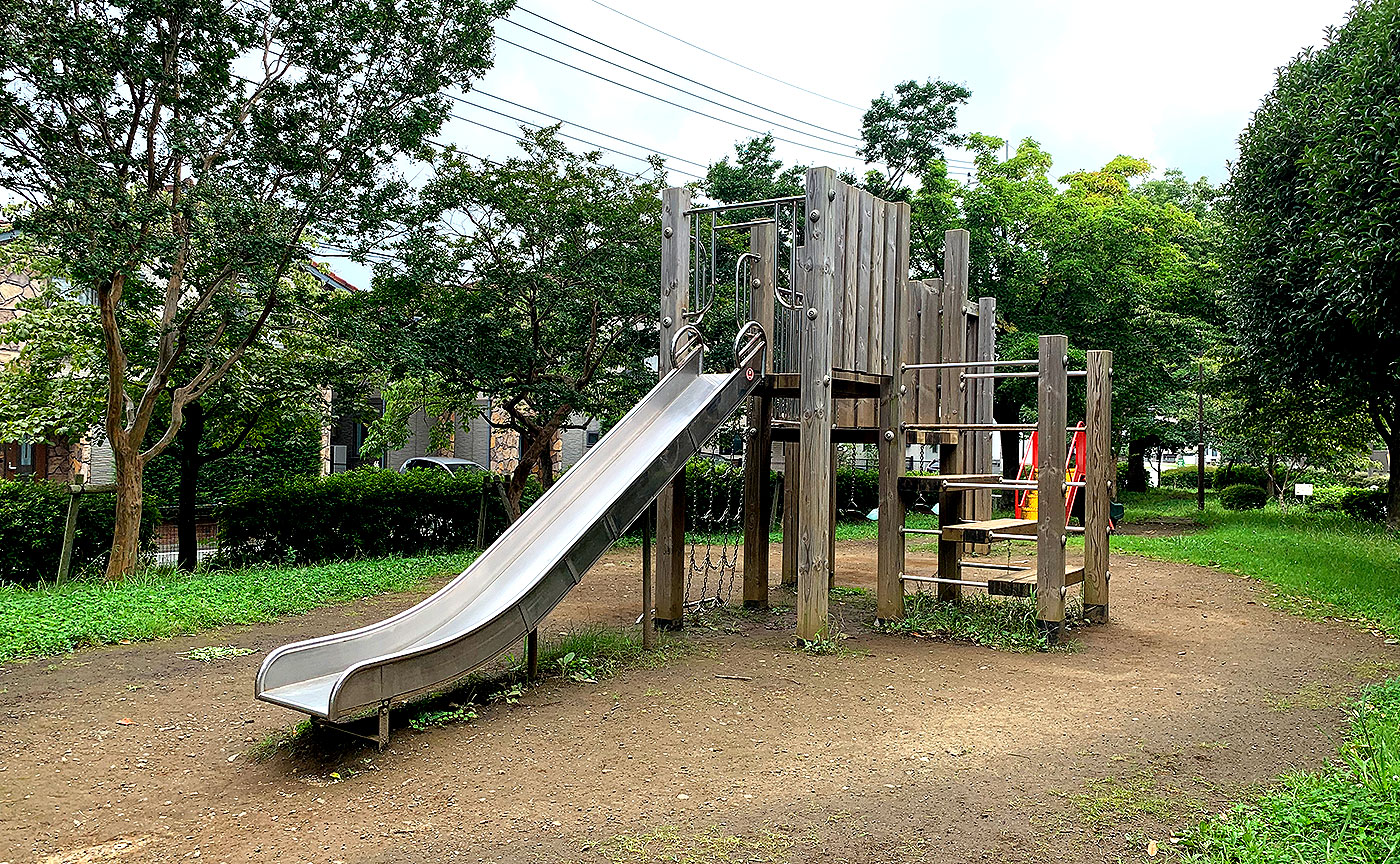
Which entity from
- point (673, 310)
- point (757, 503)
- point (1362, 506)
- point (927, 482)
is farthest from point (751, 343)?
point (1362, 506)

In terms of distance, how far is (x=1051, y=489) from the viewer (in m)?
7.01

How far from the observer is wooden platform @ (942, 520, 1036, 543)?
7199mm

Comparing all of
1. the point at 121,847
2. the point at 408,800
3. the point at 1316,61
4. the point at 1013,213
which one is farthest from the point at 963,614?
the point at 1013,213

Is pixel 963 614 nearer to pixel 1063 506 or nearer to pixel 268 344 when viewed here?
pixel 1063 506

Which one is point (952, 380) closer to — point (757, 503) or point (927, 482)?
point (927, 482)

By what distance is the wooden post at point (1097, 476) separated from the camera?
25.1 feet

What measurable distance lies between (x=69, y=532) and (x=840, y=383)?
23.1 ft

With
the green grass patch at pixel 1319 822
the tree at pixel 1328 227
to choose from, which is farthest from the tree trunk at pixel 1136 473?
the green grass patch at pixel 1319 822

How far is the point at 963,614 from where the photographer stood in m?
7.81

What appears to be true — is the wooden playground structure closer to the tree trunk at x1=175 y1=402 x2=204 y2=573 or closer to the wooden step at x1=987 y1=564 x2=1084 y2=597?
the wooden step at x1=987 y1=564 x2=1084 y2=597

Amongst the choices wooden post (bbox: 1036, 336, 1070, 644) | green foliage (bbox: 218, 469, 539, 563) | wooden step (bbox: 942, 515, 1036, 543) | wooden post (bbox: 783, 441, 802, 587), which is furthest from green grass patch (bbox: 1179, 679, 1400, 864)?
green foliage (bbox: 218, 469, 539, 563)

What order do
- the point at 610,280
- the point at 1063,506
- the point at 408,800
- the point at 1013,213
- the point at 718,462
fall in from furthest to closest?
the point at 1013,213, the point at 718,462, the point at 610,280, the point at 1063,506, the point at 408,800

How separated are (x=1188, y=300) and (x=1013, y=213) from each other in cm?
446

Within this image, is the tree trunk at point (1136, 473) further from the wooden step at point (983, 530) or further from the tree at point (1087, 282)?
the wooden step at point (983, 530)
